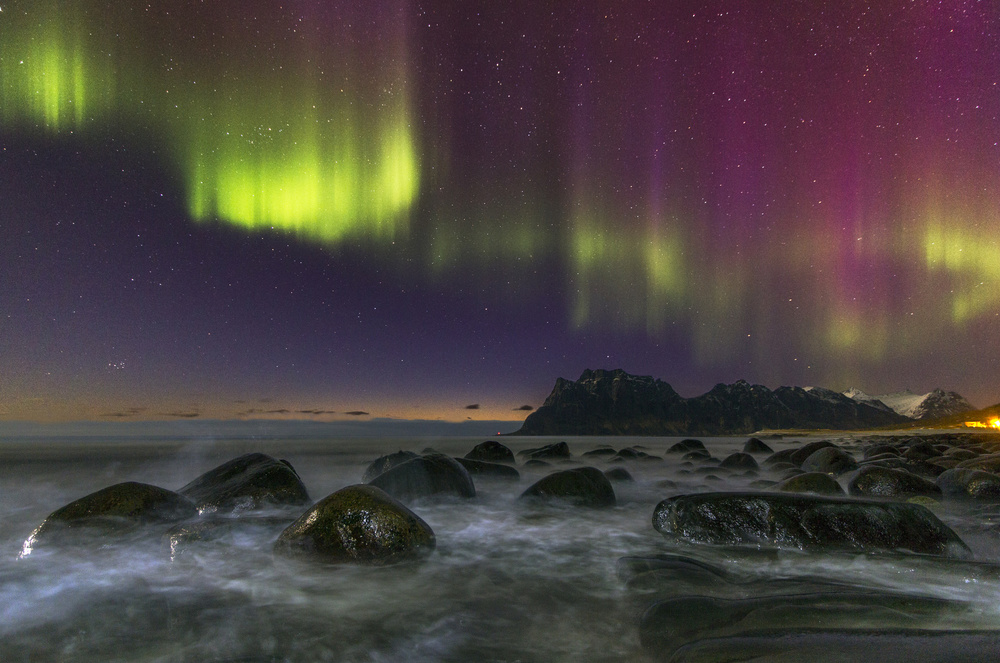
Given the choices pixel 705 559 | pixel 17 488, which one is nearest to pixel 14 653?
pixel 705 559

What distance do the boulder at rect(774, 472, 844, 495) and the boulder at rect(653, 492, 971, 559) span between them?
2.13 meters

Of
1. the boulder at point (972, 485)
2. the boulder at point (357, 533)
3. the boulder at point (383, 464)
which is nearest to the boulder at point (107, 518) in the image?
the boulder at point (357, 533)

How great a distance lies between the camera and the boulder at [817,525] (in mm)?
4395

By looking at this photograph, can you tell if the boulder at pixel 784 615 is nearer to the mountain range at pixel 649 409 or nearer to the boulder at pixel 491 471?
the boulder at pixel 491 471

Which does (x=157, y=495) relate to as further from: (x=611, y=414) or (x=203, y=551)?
(x=611, y=414)

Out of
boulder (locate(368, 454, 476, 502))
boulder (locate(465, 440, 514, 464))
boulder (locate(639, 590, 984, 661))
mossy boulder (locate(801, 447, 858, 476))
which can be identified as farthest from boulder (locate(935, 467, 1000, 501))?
boulder (locate(465, 440, 514, 464))

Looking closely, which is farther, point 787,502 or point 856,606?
point 787,502

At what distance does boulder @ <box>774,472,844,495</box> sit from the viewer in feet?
22.1

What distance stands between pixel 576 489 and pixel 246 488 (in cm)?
500

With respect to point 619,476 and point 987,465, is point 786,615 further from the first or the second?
point 987,465

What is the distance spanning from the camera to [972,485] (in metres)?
7.63

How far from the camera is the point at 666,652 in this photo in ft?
8.14

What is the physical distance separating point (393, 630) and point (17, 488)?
49.7 ft

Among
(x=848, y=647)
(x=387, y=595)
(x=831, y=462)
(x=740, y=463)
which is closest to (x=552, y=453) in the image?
(x=740, y=463)
